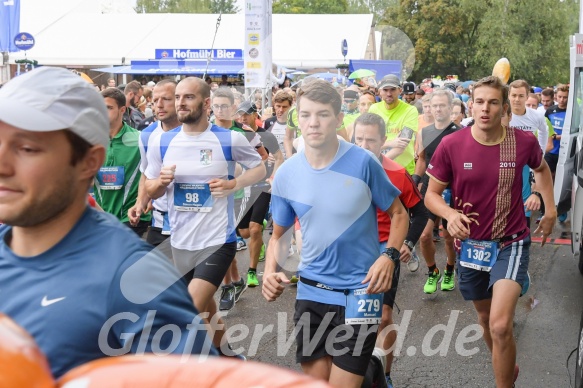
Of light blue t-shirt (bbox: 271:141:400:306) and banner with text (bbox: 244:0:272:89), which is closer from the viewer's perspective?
light blue t-shirt (bbox: 271:141:400:306)

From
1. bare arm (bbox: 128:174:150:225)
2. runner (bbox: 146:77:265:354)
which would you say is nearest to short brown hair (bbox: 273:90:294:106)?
bare arm (bbox: 128:174:150:225)

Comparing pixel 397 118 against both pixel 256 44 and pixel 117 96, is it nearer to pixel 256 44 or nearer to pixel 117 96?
pixel 117 96

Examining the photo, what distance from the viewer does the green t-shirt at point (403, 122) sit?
9000mm

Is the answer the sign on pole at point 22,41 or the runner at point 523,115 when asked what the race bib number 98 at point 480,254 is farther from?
the sign on pole at point 22,41

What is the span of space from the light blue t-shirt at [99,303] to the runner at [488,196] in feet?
11.7

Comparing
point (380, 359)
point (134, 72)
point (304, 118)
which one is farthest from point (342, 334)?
point (134, 72)

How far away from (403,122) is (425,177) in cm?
70

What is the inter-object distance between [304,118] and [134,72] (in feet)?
97.8

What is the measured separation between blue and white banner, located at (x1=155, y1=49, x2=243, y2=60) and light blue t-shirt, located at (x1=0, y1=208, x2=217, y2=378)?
32.6 meters

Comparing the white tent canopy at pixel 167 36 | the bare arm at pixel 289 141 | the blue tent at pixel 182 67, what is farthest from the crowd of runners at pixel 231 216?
the white tent canopy at pixel 167 36

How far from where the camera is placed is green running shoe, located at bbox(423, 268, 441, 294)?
8461 millimetres

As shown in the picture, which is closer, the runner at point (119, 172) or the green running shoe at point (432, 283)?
the runner at point (119, 172)

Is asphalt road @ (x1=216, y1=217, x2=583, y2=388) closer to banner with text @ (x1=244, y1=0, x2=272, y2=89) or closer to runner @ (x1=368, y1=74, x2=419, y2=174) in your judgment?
runner @ (x1=368, y1=74, x2=419, y2=174)

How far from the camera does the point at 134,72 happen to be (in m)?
33.1
